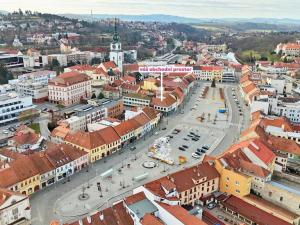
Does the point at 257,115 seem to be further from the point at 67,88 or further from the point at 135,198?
the point at 67,88

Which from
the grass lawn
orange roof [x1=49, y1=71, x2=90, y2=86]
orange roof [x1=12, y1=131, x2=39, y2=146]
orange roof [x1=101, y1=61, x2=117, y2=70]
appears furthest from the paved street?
orange roof [x1=101, y1=61, x2=117, y2=70]

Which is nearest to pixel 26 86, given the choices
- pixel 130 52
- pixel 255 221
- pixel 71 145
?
pixel 71 145

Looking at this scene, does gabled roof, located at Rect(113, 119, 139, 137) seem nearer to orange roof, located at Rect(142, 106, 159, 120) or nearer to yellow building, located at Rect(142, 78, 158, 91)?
orange roof, located at Rect(142, 106, 159, 120)

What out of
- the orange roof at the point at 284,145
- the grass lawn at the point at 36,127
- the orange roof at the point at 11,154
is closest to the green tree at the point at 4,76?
the grass lawn at the point at 36,127

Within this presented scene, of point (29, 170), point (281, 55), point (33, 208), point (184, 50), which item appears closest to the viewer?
point (33, 208)

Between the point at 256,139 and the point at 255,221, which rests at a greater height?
the point at 256,139

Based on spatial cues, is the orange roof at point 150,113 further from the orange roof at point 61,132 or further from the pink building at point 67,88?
the pink building at point 67,88

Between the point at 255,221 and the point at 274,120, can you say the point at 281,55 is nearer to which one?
the point at 274,120
